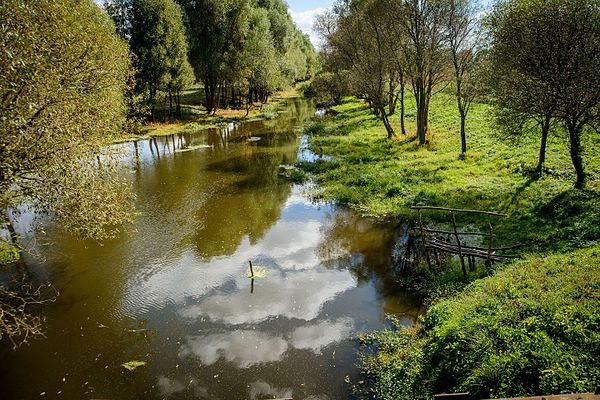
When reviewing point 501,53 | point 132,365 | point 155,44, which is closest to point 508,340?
point 132,365

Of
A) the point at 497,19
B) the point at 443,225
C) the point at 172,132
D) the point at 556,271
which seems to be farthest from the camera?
the point at 172,132

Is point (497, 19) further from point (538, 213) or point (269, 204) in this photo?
→ point (269, 204)

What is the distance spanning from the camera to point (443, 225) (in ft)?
66.3

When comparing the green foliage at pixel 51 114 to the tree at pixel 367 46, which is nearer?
the green foliage at pixel 51 114

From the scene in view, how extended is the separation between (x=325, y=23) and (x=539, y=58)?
33.6m

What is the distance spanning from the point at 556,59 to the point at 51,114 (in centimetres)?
2167

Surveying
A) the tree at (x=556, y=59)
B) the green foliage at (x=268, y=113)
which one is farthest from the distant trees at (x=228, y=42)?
the tree at (x=556, y=59)

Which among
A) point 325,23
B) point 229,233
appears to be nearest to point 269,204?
point 229,233

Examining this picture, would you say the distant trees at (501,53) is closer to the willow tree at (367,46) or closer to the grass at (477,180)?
the willow tree at (367,46)

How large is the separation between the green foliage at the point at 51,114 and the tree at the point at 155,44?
38.5 m

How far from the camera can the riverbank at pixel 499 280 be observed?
8.29m

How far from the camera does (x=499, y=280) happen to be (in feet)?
40.4

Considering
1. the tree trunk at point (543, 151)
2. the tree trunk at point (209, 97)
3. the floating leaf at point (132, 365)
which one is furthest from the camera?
the tree trunk at point (209, 97)

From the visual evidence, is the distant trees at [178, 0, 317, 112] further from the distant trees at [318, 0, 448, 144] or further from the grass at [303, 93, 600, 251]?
the grass at [303, 93, 600, 251]
